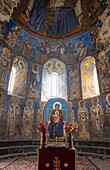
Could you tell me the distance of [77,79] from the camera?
1140 cm

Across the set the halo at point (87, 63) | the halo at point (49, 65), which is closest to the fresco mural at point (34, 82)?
the halo at point (49, 65)

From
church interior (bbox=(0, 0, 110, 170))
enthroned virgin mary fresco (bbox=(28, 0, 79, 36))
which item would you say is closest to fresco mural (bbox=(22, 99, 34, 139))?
church interior (bbox=(0, 0, 110, 170))

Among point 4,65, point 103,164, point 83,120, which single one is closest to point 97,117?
point 83,120

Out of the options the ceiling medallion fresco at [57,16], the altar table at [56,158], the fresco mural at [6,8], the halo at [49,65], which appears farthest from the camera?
the halo at [49,65]

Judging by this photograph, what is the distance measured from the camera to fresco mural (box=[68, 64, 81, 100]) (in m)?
10.9

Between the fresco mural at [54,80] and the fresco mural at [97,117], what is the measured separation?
9.40 feet

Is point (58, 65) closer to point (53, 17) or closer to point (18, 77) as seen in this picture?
point (18, 77)

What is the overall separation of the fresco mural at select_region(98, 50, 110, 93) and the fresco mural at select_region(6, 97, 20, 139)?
23.1 ft

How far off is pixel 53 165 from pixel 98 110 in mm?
5874

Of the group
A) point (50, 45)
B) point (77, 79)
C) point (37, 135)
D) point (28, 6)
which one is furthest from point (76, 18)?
point (37, 135)

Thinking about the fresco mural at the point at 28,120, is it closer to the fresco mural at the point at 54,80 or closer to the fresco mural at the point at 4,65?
the fresco mural at the point at 54,80

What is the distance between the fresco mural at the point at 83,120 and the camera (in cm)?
936

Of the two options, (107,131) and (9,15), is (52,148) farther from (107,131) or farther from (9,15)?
(9,15)

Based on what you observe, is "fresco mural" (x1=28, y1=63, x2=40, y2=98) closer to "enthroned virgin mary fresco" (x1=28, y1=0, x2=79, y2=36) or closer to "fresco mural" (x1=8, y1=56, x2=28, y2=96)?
"fresco mural" (x1=8, y1=56, x2=28, y2=96)
